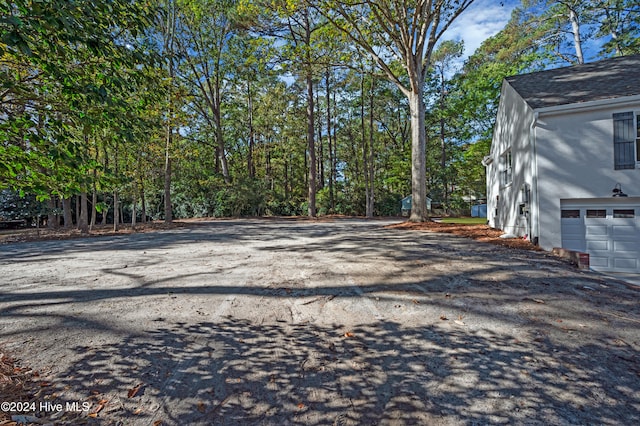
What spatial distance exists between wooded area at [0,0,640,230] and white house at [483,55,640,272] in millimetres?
3787

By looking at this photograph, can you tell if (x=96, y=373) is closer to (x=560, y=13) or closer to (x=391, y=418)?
(x=391, y=418)

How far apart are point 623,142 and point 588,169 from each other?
1022 millimetres

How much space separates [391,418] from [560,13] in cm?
2446

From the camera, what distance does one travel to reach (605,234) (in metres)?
7.46

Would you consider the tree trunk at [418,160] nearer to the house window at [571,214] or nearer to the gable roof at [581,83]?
the gable roof at [581,83]

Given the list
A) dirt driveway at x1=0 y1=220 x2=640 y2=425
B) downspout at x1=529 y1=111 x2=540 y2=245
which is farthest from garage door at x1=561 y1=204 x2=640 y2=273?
dirt driveway at x1=0 y1=220 x2=640 y2=425

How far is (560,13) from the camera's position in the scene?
16406 millimetres

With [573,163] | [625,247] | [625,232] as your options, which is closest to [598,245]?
[625,247]

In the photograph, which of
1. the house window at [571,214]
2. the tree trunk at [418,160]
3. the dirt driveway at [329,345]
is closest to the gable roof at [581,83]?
the house window at [571,214]

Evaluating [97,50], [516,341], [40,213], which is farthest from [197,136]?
[516,341]

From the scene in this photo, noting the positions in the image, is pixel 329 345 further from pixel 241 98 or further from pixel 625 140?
pixel 241 98

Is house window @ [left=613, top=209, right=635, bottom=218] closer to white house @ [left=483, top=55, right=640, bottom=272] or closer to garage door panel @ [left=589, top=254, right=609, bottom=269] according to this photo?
white house @ [left=483, top=55, right=640, bottom=272]

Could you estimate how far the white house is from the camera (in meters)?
7.27

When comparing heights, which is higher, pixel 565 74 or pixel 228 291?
pixel 565 74
